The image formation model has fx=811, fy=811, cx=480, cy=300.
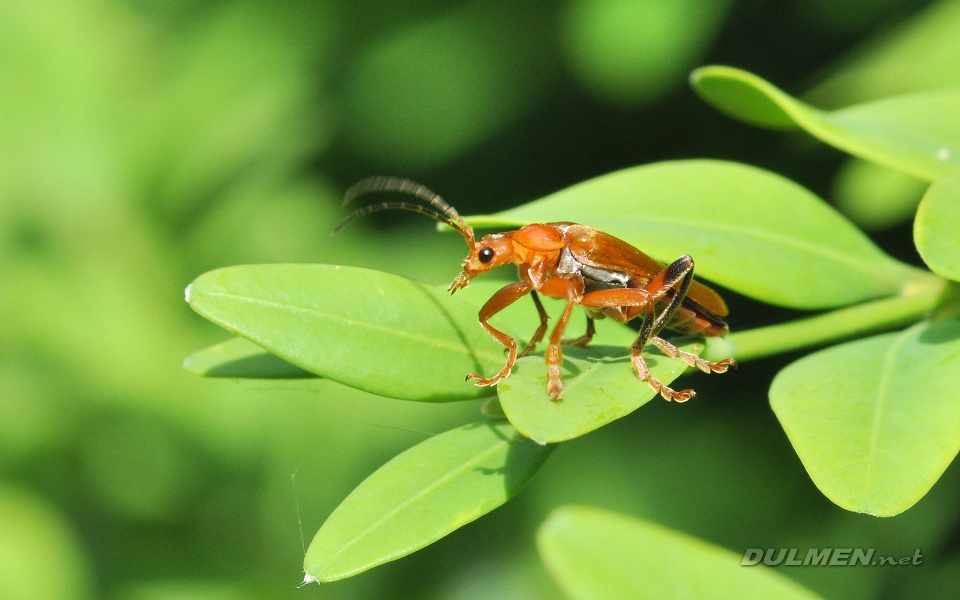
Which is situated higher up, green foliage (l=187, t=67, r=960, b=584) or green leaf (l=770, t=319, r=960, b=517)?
green foliage (l=187, t=67, r=960, b=584)

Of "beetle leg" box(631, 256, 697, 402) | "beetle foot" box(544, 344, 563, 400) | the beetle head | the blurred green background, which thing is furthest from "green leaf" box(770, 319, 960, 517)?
the blurred green background

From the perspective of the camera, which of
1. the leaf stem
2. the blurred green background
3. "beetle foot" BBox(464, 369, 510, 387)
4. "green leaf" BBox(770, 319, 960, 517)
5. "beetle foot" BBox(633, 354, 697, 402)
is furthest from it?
the blurred green background

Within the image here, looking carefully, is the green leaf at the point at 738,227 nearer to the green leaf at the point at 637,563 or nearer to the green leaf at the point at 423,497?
the green leaf at the point at 423,497

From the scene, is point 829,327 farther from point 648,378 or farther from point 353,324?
point 353,324

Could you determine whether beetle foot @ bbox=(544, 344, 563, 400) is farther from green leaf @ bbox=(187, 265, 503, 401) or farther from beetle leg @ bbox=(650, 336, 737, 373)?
beetle leg @ bbox=(650, 336, 737, 373)

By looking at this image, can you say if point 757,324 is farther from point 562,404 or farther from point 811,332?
point 562,404

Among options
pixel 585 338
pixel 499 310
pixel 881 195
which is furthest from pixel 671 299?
pixel 881 195

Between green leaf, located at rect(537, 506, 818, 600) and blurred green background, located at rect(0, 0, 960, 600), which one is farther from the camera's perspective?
blurred green background, located at rect(0, 0, 960, 600)

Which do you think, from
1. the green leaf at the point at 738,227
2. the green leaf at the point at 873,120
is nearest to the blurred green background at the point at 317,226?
the green leaf at the point at 873,120
